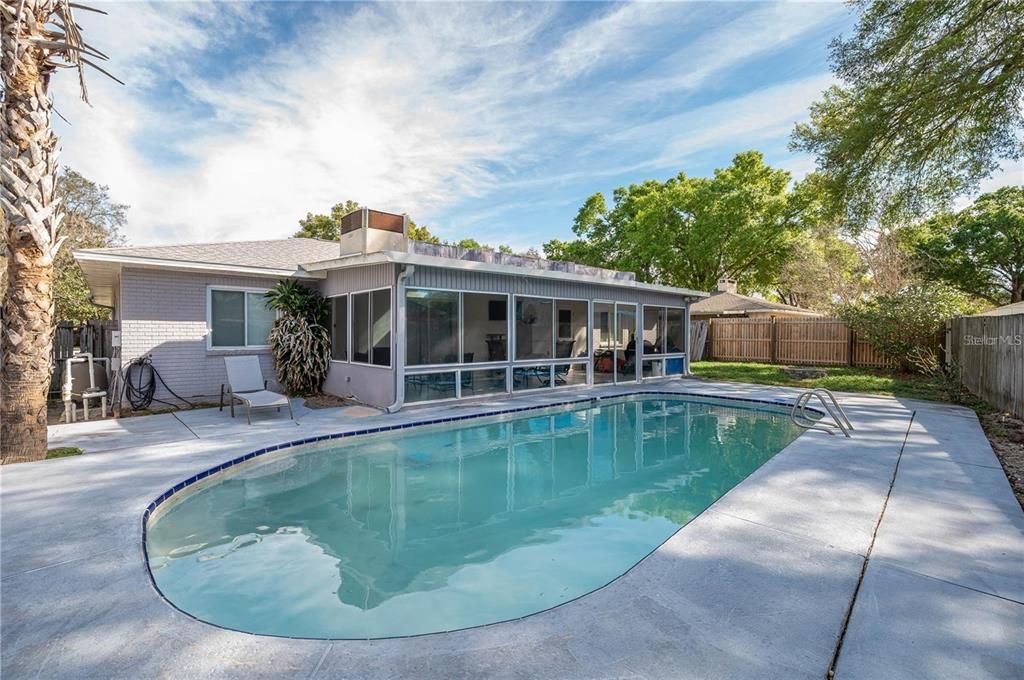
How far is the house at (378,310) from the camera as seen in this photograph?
27.6 feet

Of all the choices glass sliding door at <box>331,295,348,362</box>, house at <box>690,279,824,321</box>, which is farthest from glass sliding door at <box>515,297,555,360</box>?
house at <box>690,279,824,321</box>

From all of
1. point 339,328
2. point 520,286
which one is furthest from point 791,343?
point 339,328

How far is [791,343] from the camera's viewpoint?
690 inches

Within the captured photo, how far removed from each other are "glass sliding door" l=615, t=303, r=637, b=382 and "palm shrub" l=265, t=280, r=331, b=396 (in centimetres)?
707

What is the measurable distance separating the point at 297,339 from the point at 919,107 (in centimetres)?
1278

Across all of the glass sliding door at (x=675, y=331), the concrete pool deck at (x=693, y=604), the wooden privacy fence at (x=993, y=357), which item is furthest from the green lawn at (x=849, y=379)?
the concrete pool deck at (x=693, y=604)

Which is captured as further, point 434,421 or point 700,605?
point 434,421

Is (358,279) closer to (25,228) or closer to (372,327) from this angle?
(372,327)

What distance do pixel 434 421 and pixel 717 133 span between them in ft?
45.1

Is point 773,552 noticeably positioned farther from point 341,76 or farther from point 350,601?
point 341,76

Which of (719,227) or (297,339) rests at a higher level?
(719,227)

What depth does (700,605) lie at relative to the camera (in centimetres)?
257

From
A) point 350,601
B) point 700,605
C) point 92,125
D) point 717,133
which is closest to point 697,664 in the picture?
point 700,605

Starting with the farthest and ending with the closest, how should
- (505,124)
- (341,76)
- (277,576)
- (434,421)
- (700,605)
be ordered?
1. (505,124)
2. (341,76)
3. (434,421)
4. (277,576)
5. (700,605)
